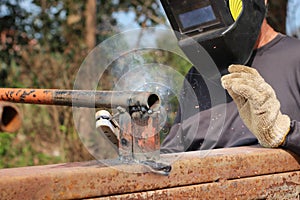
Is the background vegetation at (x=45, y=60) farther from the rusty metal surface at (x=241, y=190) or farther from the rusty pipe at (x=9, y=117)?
the rusty metal surface at (x=241, y=190)

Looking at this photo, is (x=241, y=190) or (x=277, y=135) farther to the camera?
(x=277, y=135)

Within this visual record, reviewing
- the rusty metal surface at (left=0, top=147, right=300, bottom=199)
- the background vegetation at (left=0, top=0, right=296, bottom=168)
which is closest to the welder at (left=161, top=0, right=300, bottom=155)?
the rusty metal surface at (left=0, top=147, right=300, bottom=199)

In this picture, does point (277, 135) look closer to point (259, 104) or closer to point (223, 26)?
point (259, 104)

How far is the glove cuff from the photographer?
228cm

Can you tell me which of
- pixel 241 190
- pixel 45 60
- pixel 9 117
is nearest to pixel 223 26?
pixel 241 190

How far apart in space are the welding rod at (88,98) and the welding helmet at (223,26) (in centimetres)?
91

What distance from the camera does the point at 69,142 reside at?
5770mm

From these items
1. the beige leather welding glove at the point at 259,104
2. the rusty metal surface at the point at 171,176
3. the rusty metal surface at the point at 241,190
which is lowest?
the rusty metal surface at the point at 241,190

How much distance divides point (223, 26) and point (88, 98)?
3.86 feet

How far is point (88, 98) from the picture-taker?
1.80 m

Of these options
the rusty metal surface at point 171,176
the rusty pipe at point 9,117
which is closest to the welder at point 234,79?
the rusty metal surface at point 171,176

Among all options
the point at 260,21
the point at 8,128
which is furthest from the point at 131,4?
the point at 8,128

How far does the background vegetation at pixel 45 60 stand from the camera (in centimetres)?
582

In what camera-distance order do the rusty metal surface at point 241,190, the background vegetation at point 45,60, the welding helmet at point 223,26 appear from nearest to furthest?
the rusty metal surface at point 241,190
the welding helmet at point 223,26
the background vegetation at point 45,60
